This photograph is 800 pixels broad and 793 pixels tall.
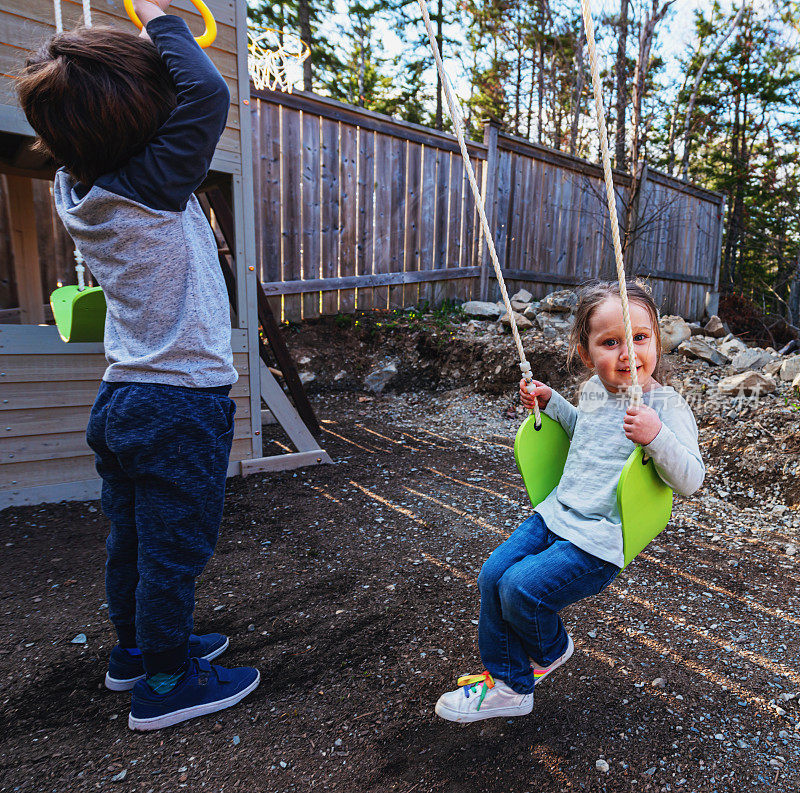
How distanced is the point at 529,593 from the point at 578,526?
231 mm

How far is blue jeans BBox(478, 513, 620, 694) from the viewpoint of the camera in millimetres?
1461

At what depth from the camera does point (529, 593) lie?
145cm

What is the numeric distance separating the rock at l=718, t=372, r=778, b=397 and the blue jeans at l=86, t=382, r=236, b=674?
12.6 ft

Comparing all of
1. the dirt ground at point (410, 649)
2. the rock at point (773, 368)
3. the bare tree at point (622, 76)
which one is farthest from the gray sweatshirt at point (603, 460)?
the bare tree at point (622, 76)

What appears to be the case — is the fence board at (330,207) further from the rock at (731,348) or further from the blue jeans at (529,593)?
the blue jeans at (529,593)

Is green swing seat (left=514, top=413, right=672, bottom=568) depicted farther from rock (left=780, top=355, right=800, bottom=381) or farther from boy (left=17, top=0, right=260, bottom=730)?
rock (left=780, top=355, right=800, bottom=381)

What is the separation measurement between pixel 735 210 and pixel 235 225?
1504 centimetres

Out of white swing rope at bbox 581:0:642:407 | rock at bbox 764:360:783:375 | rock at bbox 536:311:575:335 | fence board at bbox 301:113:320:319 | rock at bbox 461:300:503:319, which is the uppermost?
fence board at bbox 301:113:320:319

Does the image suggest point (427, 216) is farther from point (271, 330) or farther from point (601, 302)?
point (601, 302)

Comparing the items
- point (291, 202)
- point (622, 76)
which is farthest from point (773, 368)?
point (622, 76)

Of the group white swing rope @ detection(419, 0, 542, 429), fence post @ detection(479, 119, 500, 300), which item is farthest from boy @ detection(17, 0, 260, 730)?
fence post @ detection(479, 119, 500, 300)

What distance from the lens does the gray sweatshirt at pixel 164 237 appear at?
135 cm

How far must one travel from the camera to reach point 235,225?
359cm

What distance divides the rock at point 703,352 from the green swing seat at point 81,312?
4.90 m
